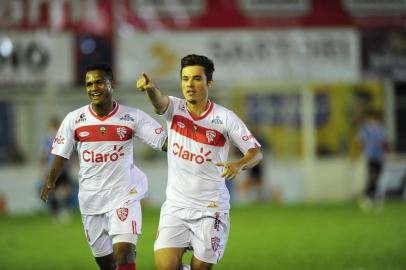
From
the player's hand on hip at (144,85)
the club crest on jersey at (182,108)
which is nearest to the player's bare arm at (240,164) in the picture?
the club crest on jersey at (182,108)

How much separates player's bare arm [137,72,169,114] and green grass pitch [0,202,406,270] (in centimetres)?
411

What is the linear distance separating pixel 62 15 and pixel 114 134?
13.2m

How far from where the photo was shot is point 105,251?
8867 mm

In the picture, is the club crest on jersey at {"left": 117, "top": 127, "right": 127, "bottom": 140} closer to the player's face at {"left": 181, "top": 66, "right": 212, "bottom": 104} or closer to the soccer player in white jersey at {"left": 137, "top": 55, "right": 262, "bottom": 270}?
the soccer player in white jersey at {"left": 137, "top": 55, "right": 262, "bottom": 270}

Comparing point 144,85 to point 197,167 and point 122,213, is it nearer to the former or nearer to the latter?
point 197,167

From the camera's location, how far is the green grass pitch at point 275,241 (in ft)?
39.6

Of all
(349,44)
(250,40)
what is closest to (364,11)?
(349,44)

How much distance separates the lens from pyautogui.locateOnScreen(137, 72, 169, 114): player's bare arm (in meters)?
7.69

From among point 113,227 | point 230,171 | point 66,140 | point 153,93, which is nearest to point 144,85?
point 153,93

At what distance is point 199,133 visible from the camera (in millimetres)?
8047

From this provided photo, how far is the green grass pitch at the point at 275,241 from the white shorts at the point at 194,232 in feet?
12.2

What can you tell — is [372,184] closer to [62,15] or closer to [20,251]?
[62,15]

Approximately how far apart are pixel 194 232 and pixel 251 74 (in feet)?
47.2

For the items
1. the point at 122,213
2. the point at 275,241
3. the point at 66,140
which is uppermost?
the point at 66,140
